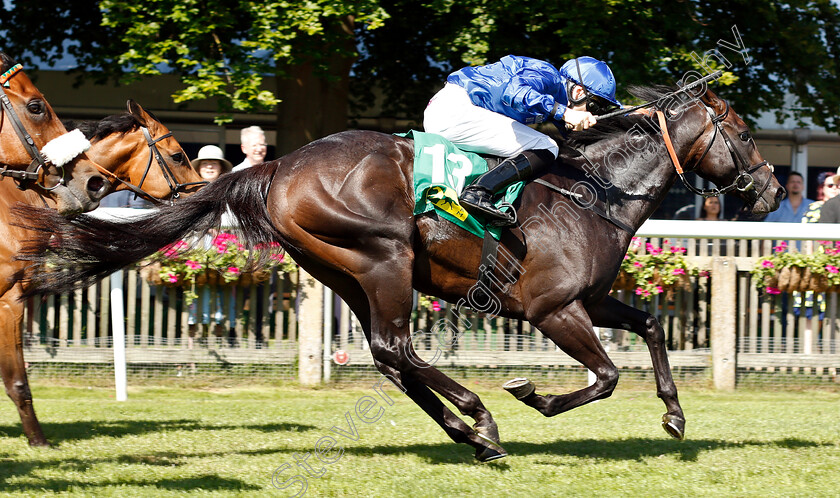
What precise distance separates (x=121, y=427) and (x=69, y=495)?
5.69 ft

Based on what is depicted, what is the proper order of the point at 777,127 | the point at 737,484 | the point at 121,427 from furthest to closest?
1. the point at 777,127
2. the point at 121,427
3. the point at 737,484

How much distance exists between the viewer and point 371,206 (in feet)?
14.0

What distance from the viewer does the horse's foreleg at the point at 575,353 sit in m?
4.43

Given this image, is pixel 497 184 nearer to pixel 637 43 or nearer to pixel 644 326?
pixel 644 326

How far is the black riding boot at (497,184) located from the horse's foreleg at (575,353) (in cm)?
53

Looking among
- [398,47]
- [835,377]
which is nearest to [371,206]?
[835,377]

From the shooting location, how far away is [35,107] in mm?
4406

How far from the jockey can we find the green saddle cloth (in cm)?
5

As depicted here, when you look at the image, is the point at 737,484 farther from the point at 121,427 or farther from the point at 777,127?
the point at 777,127

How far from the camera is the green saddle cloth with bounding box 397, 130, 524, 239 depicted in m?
4.30

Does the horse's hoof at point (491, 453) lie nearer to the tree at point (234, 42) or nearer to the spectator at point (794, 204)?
the tree at point (234, 42)

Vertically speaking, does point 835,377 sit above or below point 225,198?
below

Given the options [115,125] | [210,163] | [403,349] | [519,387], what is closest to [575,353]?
[519,387]

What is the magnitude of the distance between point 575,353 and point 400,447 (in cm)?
120
